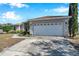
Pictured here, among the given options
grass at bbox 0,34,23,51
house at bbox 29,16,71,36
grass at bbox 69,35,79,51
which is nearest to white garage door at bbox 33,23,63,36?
house at bbox 29,16,71,36

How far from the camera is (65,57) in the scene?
9125 mm

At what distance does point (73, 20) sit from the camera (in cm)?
1568

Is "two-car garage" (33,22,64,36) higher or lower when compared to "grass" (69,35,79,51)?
higher

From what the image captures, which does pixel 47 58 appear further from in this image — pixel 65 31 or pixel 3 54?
pixel 65 31

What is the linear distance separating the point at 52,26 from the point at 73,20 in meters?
1.85

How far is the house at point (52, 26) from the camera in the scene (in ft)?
51.3

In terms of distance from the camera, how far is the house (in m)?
15.6

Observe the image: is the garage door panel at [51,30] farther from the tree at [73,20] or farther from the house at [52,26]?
the tree at [73,20]

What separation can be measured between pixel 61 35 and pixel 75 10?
2483 mm

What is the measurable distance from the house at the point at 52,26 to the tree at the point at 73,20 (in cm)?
43

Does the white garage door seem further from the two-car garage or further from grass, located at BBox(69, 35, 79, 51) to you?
grass, located at BBox(69, 35, 79, 51)

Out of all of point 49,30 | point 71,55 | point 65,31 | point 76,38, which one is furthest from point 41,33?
point 71,55

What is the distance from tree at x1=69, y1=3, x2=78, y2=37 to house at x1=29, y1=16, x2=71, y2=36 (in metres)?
0.43

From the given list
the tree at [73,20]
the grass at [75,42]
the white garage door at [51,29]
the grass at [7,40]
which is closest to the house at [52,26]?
the white garage door at [51,29]
